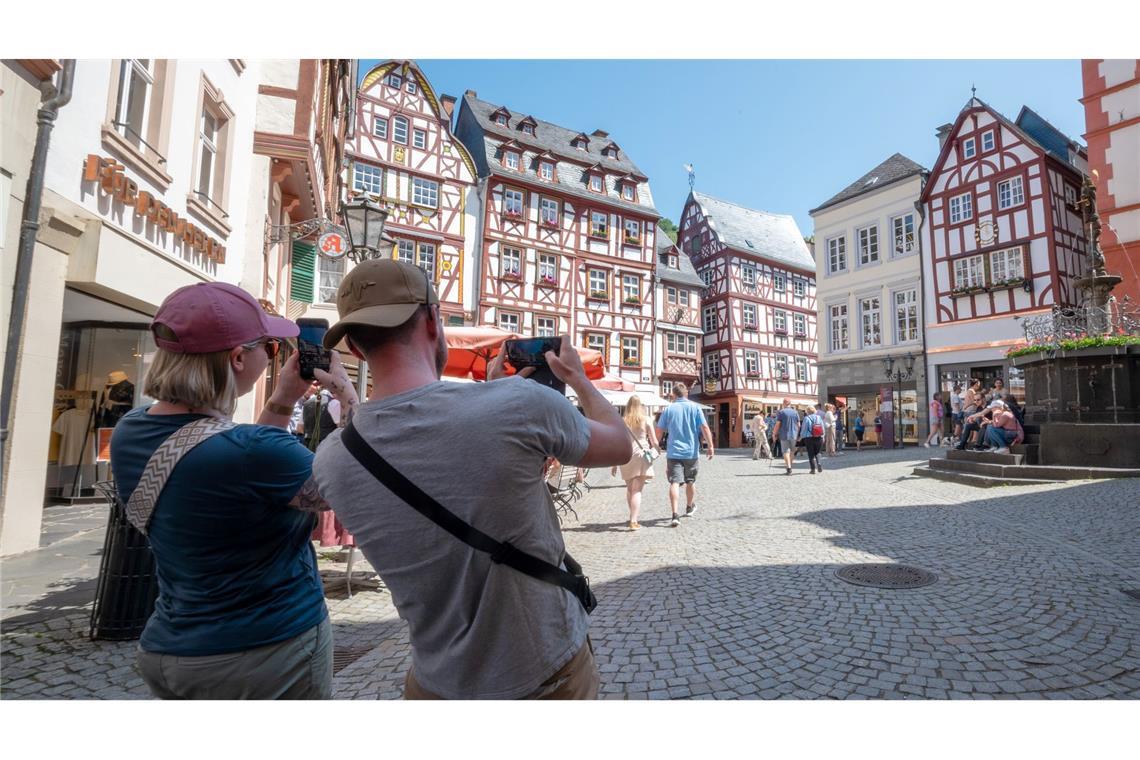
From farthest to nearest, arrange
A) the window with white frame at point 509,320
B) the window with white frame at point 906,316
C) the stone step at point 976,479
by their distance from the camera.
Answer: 1. the window with white frame at point 509,320
2. the window with white frame at point 906,316
3. the stone step at point 976,479

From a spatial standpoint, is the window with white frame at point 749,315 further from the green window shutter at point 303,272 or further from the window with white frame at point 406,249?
the green window shutter at point 303,272

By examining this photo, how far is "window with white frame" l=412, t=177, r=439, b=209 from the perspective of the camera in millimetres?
24914

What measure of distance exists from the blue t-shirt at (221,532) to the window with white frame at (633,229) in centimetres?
3125

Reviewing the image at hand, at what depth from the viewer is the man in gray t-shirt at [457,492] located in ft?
4.06

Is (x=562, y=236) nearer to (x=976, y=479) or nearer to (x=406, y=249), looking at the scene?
(x=406, y=249)

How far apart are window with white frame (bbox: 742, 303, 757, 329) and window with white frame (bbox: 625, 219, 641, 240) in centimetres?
859

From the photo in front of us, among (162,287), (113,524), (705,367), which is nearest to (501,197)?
(705,367)

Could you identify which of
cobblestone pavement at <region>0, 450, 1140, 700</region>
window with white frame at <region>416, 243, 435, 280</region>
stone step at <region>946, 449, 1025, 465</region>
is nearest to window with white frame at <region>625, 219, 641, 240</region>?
window with white frame at <region>416, 243, 435, 280</region>

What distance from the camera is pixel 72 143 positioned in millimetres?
6426

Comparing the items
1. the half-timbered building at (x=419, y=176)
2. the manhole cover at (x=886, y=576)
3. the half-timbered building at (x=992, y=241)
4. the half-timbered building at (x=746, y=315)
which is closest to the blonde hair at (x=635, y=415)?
the manhole cover at (x=886, y=576)

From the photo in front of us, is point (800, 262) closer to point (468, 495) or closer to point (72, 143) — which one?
point (72, 143)

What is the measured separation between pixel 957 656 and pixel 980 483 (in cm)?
855

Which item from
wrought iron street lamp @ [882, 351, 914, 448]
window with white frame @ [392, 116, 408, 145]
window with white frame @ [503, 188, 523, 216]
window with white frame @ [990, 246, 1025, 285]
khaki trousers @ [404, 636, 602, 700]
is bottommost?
khaki trousers @ [404, 636, 602, 700]

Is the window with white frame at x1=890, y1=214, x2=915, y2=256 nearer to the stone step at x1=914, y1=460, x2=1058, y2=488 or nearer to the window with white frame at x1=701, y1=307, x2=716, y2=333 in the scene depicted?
the window with white frame at x1=701, y1=307, x2=716, y2=333
